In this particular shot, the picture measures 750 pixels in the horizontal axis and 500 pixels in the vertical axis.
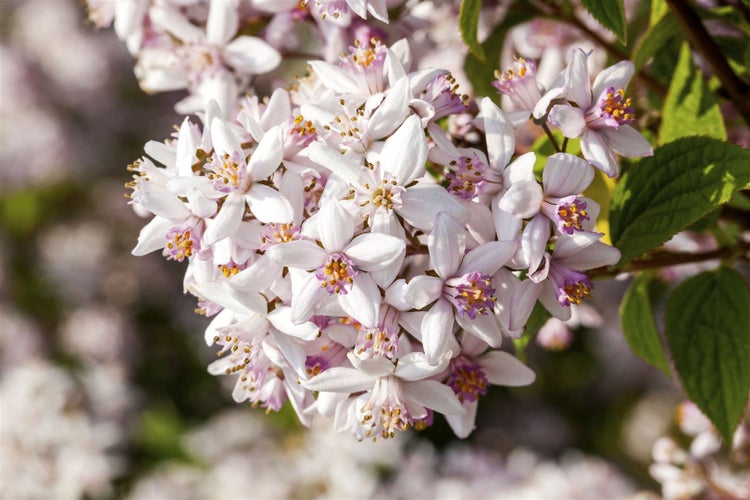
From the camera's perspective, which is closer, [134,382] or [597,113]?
[597,113]

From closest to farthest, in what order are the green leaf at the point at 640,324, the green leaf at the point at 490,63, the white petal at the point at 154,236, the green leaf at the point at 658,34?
1. the white petal at the point at 154,236
2. the green leaf at the point at 658,34
3. the green leaf at the point at 640,324
4. the green leaf at the point at 490,63

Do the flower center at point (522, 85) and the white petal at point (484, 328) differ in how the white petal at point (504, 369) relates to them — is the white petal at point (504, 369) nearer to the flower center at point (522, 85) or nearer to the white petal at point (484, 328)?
the white petal at point (484, 328)

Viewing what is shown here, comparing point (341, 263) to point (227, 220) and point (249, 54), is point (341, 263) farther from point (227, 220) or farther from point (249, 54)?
point (249, 54)

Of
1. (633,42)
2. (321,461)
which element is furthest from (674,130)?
(321,461)

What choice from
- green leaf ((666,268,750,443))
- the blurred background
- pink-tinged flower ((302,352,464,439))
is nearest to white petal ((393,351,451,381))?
pink-tinged flower ((302,352,464,439))

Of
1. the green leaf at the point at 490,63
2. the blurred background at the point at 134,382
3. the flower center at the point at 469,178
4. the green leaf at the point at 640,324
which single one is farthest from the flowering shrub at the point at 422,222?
the blurred background at the point at 134,382

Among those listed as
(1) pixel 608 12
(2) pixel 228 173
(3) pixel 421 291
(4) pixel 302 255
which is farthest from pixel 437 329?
(1) pixel 608 12
